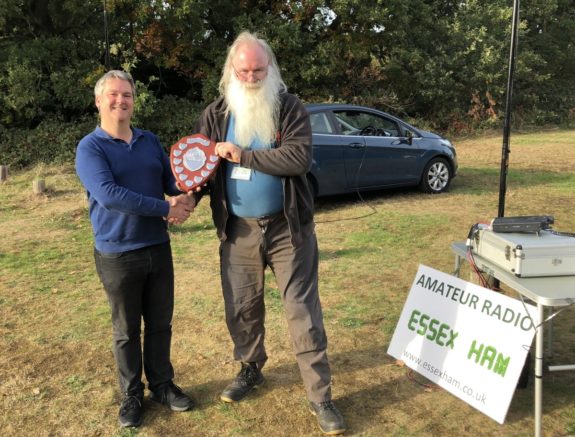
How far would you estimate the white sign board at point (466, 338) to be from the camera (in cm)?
269

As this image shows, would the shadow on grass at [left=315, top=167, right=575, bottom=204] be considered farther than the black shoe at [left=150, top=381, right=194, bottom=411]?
Yes

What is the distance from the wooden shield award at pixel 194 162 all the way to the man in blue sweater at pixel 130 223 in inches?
3.7

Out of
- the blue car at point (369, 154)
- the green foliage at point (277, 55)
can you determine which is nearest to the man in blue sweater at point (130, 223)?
the blue car at point (369, 154)

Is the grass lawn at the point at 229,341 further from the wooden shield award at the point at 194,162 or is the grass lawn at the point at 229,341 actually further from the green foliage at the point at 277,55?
the green foliage at the point at 277,55

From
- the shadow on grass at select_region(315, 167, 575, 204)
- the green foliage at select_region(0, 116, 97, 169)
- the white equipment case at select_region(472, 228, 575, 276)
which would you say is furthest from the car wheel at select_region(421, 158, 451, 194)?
the green foliage at select_region(0, 116, 97, 169)

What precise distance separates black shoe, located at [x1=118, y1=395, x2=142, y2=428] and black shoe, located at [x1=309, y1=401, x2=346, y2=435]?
36.2 inches

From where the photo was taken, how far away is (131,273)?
270 centimetres

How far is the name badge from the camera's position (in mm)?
2781

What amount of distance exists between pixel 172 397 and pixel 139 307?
1.86 feet

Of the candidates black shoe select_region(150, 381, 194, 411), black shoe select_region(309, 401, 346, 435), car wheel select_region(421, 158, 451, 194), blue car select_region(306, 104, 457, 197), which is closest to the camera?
black shoe select_region(309, 401, 346, 435)

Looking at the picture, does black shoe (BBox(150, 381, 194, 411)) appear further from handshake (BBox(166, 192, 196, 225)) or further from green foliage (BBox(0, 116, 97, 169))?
green foliage (BBox(0, 116, 97, 169))

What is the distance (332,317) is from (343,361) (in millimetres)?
683

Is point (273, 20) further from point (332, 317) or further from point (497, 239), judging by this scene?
point (497, 239)

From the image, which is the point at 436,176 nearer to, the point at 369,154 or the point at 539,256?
the point at 369,154
